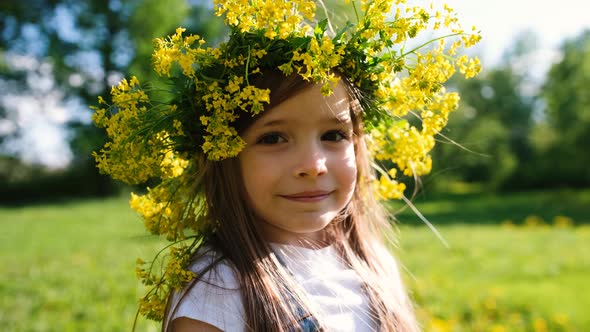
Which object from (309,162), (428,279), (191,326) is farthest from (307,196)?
(428,279)

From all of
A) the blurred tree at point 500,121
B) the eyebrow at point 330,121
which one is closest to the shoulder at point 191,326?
the eyebrow at point 330,121

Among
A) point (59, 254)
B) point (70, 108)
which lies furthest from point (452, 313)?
point (70, 108)

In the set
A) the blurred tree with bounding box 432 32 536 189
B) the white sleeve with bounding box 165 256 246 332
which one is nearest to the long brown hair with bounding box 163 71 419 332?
the white sleeve with bounding box 165 256 246 332

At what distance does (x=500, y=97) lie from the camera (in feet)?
118

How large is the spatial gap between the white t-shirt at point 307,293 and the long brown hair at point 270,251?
0.03 m

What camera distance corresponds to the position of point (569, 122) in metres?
23.2

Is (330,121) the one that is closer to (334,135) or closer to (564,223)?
(334,135)

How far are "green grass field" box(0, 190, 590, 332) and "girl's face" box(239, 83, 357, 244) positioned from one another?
23.9 inches

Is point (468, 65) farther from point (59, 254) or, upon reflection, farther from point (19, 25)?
point (19, 25)

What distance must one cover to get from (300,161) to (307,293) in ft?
1.53

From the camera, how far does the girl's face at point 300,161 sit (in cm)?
174

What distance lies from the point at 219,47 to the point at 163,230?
733mm

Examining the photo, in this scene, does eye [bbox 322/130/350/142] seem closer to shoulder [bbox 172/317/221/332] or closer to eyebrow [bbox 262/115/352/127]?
eyebrow [bbox 262/115/352/127]

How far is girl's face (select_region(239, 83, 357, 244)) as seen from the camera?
1737mm
